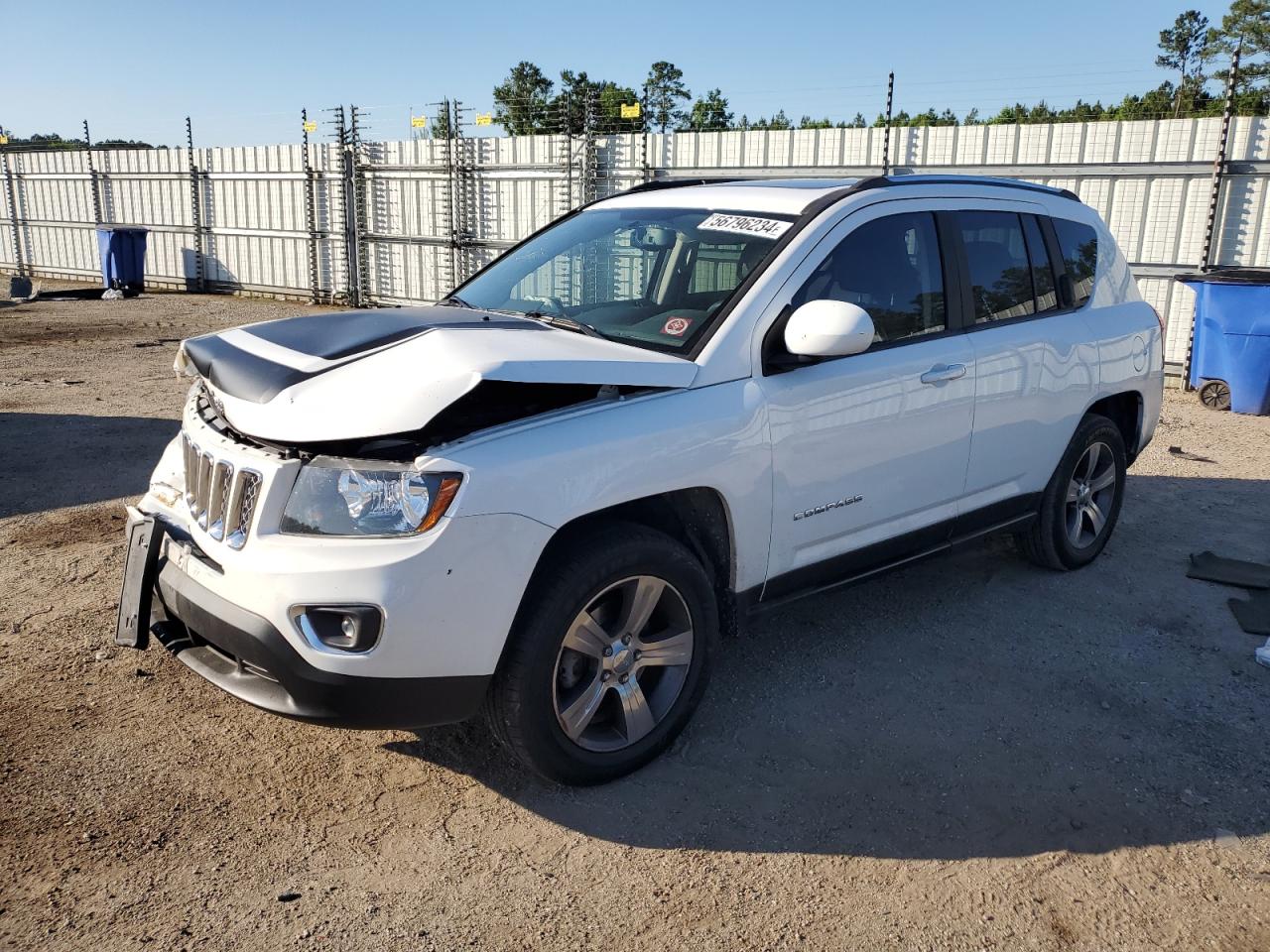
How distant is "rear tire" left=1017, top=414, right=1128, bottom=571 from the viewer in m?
5.14

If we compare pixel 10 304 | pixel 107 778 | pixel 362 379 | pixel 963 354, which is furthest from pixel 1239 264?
pixel 10 304

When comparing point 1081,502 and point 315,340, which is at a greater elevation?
point 315,340

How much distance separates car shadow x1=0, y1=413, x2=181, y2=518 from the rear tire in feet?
17.2

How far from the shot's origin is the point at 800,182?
4234mm

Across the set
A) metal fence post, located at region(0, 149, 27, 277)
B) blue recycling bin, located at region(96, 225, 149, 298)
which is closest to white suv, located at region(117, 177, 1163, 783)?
blue recycling bin, located at region(96, 225, 149, 298)

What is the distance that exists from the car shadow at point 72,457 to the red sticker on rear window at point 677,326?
4226 mm

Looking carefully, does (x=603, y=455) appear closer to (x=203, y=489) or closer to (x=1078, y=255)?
(x=203, y=489)

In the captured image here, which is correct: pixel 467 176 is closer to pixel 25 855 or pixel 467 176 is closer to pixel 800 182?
pixel 800 182

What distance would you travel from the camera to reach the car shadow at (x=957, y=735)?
3197 mm

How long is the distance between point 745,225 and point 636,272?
52 cm

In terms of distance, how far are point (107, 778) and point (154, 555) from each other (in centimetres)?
74

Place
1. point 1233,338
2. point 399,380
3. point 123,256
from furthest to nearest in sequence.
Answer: point 123,256 → point 1233,338 → point 399,380

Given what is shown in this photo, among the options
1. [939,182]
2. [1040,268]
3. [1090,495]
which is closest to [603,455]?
[939,182]

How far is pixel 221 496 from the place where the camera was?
3.12 metres
